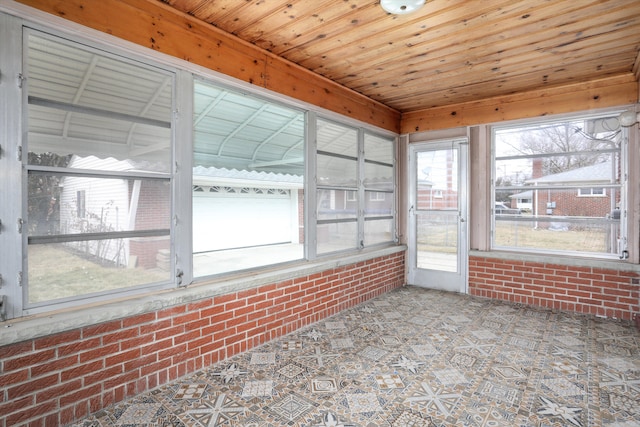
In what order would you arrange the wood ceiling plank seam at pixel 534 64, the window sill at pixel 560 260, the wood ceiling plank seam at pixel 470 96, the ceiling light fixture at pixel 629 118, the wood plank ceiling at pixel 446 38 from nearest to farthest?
the wood plank ceiling at pixel 446 38 < the wood ceiling plank seam at pixel 534 64 < the ceiling light fixture at pixel 629 118 < the window sill at pixel 560 260 < the wood ceiling plank seam at pixel 470 96

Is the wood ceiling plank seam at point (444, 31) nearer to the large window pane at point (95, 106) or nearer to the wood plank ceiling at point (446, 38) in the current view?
the wood plank ceiling at point (446, 38)

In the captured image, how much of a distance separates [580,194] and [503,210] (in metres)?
0.86

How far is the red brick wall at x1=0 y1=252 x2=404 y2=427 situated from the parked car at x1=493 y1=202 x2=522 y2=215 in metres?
2.88

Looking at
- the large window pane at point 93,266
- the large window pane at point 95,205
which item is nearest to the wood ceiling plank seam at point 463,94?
the large window pane at point 95,205

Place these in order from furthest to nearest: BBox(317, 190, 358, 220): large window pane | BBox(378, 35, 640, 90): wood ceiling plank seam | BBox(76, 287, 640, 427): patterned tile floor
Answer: BBox(317, 190, 358, 220): large window pane, BBox(378, 35, 640, 90): wood ceiling plank seam, BBox(76, 287, 640, 427): patterned tile floor

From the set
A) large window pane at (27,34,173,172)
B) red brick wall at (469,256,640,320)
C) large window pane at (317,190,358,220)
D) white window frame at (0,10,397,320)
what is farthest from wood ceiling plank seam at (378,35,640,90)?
large window pane at (27,34,173,172)

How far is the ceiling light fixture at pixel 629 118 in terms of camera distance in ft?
11.8

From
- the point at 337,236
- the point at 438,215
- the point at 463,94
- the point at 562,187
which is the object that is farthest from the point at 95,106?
the point at 562,187

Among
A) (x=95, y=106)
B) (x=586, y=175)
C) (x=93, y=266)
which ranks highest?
(x=95, y=106)

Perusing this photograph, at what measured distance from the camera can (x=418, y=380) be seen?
250 cm

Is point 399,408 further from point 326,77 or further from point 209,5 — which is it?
point 326,77

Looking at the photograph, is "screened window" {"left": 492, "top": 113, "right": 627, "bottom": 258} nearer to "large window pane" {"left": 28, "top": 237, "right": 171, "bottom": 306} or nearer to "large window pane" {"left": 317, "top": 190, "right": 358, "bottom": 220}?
"large window pane" {"left": 317, "top": 190, "right": 358, "bottom": 220}

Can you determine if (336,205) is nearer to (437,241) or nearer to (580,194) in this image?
(437,241)

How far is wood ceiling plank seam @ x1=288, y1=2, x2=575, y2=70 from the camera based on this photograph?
2.50 m
